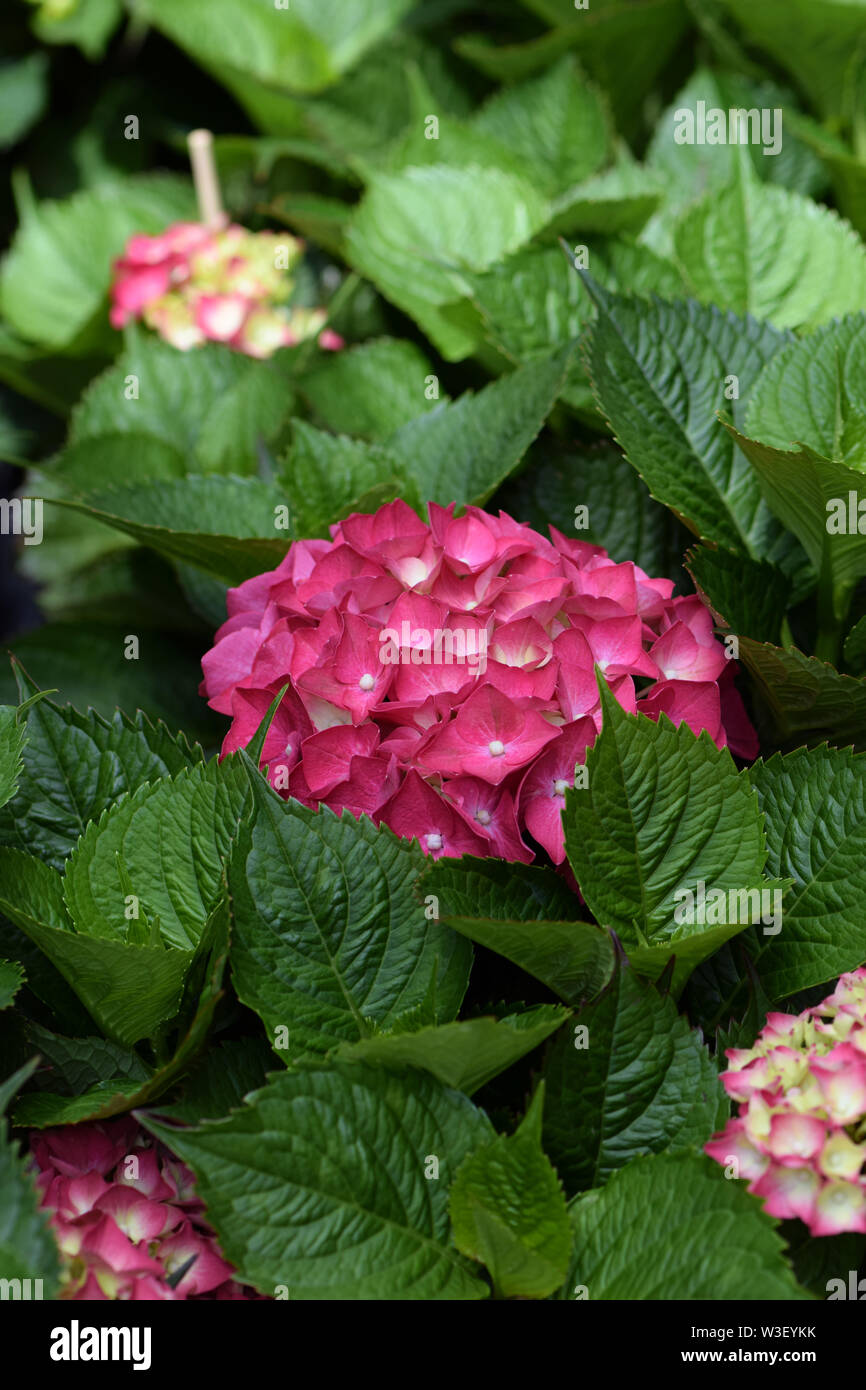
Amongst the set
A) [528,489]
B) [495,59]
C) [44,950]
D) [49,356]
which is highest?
[495,59]

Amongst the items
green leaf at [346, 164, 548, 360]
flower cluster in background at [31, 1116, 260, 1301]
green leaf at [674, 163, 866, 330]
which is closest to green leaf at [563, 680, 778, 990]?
flower cluster in background at [31, 1116, 260, 1301]

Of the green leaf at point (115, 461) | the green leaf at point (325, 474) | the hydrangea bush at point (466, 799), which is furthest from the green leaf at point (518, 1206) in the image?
the green leaf at point (115, 461)

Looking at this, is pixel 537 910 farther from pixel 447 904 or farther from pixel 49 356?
pixel 49 356

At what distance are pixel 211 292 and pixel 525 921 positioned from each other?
33.1 inches

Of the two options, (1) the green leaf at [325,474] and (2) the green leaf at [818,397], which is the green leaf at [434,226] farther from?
(2) the green leaf at [818,397]

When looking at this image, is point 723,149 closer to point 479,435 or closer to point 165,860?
point 479,435

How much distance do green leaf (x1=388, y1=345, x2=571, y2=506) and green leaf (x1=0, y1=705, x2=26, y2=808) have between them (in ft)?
1.11

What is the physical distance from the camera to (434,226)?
3.86 ft

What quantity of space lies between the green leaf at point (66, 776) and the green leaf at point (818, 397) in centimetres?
40

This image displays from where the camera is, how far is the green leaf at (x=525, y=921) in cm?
59

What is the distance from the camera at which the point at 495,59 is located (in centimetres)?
139

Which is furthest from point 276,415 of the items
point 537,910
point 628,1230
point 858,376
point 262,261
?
point 628,1230

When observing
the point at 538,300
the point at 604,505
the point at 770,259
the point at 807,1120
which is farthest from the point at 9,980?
the point at 770,259
